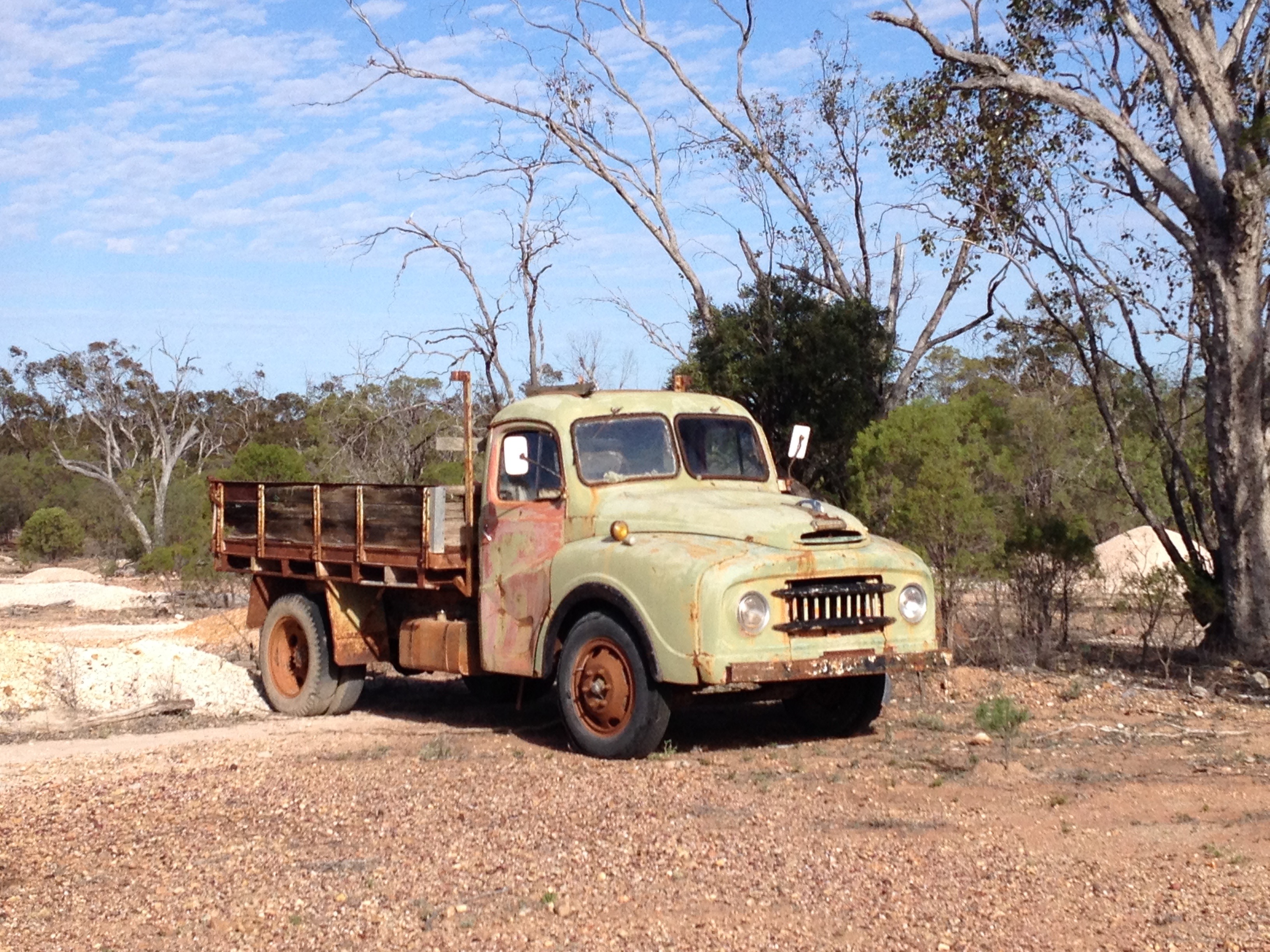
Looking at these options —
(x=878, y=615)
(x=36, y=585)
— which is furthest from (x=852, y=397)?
(x=36, y=585)

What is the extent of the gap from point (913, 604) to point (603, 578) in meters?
1.85

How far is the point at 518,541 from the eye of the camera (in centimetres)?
956

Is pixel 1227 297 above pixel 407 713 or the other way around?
above

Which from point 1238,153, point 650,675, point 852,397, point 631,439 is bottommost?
point 650,675

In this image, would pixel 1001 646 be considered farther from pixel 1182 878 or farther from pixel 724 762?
pixel 1182 878

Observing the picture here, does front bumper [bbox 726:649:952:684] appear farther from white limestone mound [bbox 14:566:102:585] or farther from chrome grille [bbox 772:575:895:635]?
white limestone mound [bbox 14:566:102:585]

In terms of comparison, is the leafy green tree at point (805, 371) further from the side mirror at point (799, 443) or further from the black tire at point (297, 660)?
the side mirror at point (799, 443)

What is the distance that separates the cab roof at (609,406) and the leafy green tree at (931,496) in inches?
154

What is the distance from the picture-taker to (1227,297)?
12.0m

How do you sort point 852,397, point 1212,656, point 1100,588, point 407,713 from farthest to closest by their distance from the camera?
point 852,397 < point 1100,588 < point 1212,656 < point 407,713

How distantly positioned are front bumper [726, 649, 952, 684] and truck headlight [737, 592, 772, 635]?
0.19m

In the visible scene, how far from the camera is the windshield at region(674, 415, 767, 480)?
31.8ft

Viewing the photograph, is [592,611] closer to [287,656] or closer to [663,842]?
[663,842]

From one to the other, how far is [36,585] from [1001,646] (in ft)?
78.5
